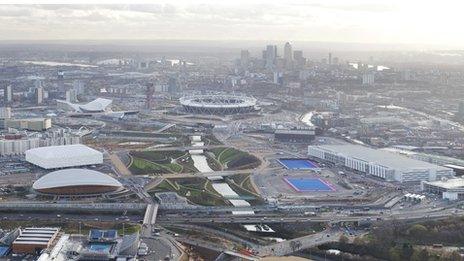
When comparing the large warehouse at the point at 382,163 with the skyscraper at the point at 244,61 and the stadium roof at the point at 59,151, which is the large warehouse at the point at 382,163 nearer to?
the stadium roof at the point at 59,151

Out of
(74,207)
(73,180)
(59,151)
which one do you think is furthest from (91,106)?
(74,207)

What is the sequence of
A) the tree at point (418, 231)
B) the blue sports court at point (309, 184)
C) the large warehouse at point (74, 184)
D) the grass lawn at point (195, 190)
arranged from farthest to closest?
the blue sports court at point (309, 184), the large warehouse at point (74, 184), the grass lawn at point (195, 190), the tree at point (418, 231)

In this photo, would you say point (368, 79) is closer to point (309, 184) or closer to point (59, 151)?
point (309, 184)

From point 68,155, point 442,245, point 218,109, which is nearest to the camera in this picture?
point 442,245

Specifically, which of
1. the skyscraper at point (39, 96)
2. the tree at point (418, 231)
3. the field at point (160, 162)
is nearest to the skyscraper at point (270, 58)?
the skyscraper at point (39, 96)

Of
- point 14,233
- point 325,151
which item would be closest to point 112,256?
point 14,233

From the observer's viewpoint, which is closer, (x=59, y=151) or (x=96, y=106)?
(x=59, y=151)

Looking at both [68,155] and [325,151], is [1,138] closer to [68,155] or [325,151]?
[68,155]
